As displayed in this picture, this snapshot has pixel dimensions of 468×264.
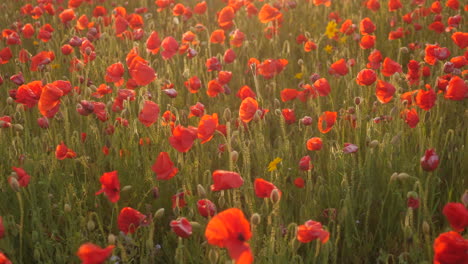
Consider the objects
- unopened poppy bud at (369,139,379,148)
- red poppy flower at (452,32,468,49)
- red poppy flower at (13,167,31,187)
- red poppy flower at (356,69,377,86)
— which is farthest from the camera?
red poppy flower at (452,32,468,49)

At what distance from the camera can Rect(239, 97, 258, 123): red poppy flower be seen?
221 centimetres

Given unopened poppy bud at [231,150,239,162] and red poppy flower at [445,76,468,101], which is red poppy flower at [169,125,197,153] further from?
red poppy flower at [445,76,468,101]

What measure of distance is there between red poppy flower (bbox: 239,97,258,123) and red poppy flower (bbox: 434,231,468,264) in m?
1.02

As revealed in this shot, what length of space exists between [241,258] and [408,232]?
2.13 feet

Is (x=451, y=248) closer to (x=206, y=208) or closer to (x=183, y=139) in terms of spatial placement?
(x=206, y=208)

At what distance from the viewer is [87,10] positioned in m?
5.05

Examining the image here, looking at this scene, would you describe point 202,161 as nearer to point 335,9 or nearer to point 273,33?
point 273,33

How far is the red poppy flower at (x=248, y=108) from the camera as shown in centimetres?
221

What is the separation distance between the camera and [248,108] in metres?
2.21

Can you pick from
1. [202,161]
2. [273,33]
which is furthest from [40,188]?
[273,33]

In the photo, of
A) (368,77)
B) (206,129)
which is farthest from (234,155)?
(368,77)

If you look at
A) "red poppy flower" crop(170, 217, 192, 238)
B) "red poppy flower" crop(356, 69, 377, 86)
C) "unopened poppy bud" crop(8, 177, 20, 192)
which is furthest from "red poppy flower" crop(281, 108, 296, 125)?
"unopened poppy bud" crop(8, 177, 20, 192)

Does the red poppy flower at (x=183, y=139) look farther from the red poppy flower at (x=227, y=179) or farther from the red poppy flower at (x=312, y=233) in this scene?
the red poppy flower at (x=312, y=233)

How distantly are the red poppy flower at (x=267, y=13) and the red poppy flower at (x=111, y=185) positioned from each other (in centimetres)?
194
